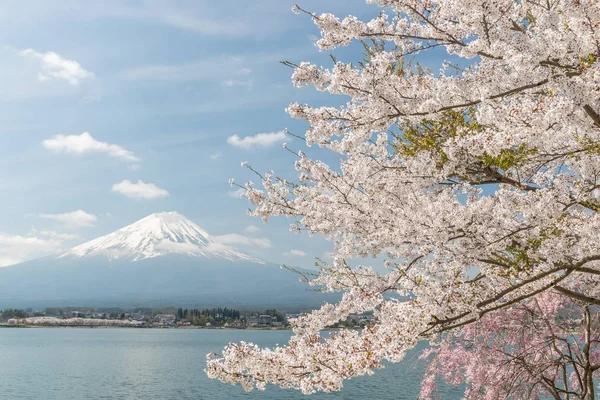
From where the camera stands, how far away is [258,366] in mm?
5602

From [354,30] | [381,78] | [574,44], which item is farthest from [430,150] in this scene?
[574,44]

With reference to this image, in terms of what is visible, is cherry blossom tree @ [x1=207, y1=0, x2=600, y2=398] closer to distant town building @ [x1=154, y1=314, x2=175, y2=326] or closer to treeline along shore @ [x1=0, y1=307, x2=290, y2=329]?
treeline along shore @ [x1=0, y1=307, x2=290, y2=329]

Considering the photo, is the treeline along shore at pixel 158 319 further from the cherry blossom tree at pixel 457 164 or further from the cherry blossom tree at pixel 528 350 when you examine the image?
the cherry blossom tree at pixel 457 164

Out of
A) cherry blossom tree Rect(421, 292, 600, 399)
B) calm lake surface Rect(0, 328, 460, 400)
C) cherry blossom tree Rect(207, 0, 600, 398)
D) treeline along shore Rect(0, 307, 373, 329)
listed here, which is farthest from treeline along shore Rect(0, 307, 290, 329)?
cherry blossom tree Rect(207, 0, 600, 398)

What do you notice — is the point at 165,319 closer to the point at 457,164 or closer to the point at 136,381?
the point at 136,381

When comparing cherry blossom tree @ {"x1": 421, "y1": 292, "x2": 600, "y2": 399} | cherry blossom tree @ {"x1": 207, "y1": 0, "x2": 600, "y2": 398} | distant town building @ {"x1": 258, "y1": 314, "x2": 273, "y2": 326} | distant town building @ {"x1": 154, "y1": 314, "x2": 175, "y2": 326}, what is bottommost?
distant town building @ {"x1": 154, "y1": 314, "x2": 175, "y2": 326}

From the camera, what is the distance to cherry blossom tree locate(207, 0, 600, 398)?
11.7 feet

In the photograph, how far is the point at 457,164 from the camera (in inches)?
186

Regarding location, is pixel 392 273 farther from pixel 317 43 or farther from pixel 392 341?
pixel 317 43

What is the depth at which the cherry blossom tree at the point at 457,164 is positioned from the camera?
11.7 ft

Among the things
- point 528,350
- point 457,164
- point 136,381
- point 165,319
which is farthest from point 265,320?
point 457,164

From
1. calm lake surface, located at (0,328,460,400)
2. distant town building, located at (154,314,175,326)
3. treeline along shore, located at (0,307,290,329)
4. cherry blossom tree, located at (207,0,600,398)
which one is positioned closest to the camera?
cherry blossom tree, located at (207,0,600,398)

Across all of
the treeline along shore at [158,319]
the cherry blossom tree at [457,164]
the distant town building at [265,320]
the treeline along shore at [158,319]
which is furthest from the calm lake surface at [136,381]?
the treeline along shore at [158,319]

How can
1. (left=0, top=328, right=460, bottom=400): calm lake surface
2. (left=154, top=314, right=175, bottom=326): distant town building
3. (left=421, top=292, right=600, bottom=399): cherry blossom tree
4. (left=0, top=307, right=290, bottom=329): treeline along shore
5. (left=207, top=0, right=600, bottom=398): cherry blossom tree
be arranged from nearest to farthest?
(left=207, top=0, right=600, bottom=398): cherry blossom tree
(left=421, top=292, right=600, bottom=399): cherry blossom tree
(left=0, top=328, right=460, bottom=400): calm lake surface
(left=0, top=307, right=290, bottom=329): treeline along shore
(left=154, top=314, right=175, bottom=326): distant town building
